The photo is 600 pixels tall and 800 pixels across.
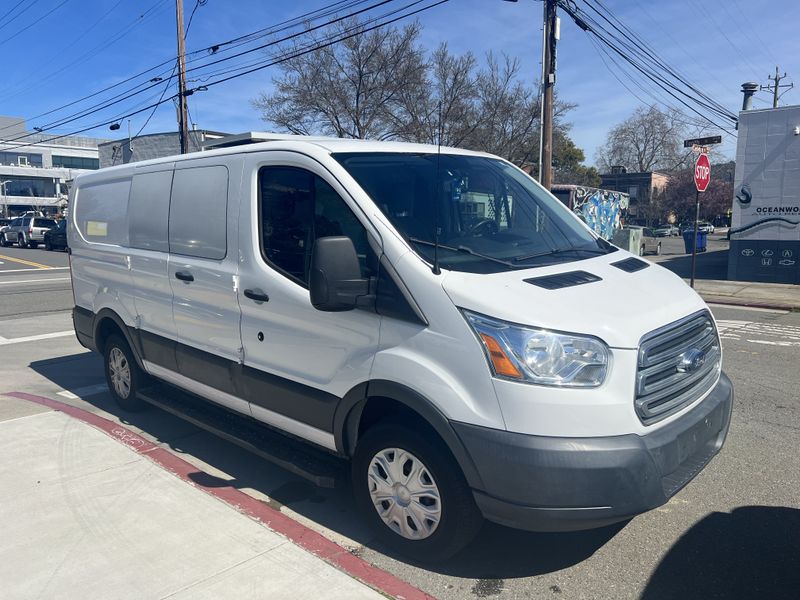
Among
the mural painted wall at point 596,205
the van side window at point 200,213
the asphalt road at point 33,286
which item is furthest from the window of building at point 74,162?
the van side window at point 200,213

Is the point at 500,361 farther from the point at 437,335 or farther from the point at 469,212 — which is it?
the point at 469,212

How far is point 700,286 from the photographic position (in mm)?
16844

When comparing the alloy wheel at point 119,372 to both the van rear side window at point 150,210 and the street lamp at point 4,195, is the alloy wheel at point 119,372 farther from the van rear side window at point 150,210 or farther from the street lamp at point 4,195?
the street lamp at point 4,195

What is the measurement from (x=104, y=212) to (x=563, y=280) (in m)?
4.40

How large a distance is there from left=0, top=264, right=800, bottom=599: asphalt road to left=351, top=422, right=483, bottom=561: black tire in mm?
116

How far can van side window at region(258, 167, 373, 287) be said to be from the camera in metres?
3.50

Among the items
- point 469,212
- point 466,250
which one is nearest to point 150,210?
point 469,212

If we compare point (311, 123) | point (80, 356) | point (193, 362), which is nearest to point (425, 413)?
point (193, 362)

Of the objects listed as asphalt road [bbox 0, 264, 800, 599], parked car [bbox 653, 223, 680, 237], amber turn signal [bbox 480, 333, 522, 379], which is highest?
amber turn signal [bbox 480, 333, 522, 379]

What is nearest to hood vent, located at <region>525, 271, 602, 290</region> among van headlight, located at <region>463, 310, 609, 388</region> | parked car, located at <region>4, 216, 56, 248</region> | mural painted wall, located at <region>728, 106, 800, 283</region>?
van headlight, located at <region>463, 310, 609, 388</region>

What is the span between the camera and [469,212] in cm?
377

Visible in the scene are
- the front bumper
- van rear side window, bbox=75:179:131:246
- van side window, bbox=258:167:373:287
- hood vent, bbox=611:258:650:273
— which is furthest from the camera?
van rear side window, bbox=75:179:131:246

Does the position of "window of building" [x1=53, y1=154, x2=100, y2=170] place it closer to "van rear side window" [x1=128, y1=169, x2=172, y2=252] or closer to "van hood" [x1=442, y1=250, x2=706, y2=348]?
"van rear side window" [x1=128, y1=169, x2=172, y2=252]

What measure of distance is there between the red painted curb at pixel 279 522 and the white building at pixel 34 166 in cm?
7469
